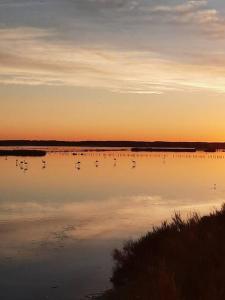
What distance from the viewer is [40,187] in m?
42.9

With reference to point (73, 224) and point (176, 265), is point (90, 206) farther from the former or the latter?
point (176, 265)

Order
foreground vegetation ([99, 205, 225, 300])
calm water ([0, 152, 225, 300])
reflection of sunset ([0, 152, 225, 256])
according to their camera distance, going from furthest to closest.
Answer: reflection of sunset ([0, 152, 225, 256])
calm water ([0, 152, 225, 300])
foreground vegetation ([99, 205, 225, 300])

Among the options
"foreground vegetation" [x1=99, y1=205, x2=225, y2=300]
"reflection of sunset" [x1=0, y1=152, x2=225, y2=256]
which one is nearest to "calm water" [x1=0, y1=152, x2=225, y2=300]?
"reflection of sunset" [x1=0, y1=152, x2=225, y2=256]

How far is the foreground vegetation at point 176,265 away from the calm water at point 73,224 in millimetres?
1245

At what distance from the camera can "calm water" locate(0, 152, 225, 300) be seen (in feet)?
47.2

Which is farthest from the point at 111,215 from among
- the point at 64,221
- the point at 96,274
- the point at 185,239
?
the point at 185,239

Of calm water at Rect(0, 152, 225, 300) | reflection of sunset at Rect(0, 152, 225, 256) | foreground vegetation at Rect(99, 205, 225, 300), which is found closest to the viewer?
foreground vegetation at Rect(99, 205, 225, 300)

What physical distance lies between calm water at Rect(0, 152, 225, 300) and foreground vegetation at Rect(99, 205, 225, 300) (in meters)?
1.25

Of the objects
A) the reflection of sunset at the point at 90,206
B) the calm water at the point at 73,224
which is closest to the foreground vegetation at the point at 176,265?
the calm water at the point at 73,224

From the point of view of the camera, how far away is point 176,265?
10.7 m

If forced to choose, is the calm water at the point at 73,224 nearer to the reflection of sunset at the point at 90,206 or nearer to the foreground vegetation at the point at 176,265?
the reflection of sunset at the point at 90,206

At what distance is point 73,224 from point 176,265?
13.7 m

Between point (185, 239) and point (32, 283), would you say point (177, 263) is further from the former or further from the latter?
point (32, 283)

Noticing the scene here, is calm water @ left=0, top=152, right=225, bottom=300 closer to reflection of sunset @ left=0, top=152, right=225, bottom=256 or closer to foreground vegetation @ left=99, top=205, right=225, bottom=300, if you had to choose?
reflection of sunset @ left=0, top=152, right=225, bottom=256
